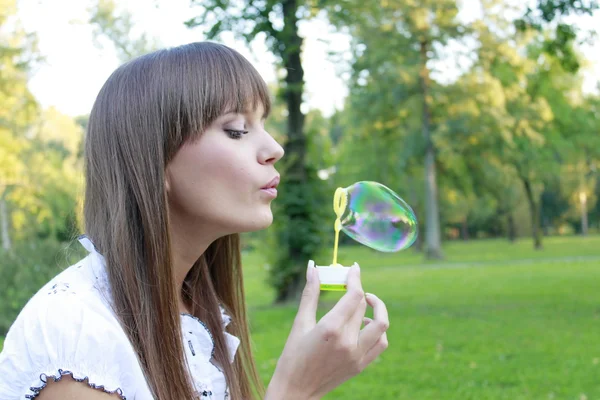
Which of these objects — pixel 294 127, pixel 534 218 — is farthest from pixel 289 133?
pixel 534 218

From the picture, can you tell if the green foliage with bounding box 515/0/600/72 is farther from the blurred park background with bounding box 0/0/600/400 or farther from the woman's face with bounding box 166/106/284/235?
the woman's face with bounding box 166/106/284/235

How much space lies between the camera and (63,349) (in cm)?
146

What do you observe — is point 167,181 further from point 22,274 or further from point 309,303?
point 22,274

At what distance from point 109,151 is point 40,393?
0.62 m

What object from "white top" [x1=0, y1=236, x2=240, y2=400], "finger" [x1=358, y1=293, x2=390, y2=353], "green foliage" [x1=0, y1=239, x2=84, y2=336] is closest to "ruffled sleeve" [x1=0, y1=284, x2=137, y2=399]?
"white top" [x1=0, y1=236, x2=240, y2=400]

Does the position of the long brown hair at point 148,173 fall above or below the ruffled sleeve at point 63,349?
above

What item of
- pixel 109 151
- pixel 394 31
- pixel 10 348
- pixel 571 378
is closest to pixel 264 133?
pixel 109 151

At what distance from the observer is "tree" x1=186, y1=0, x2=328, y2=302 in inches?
485

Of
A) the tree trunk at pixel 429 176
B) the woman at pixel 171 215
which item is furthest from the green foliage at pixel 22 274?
the tree trunk at pixel 429 176

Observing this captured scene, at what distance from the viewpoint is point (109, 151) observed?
1.77 meters

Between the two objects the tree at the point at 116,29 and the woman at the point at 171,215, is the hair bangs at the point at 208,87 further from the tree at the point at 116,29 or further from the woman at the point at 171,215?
the tree at the point at 116,29

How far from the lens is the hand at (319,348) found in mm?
1746

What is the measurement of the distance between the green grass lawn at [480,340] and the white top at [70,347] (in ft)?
17.4

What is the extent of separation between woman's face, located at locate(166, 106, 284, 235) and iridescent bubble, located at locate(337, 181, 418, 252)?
0.89m
